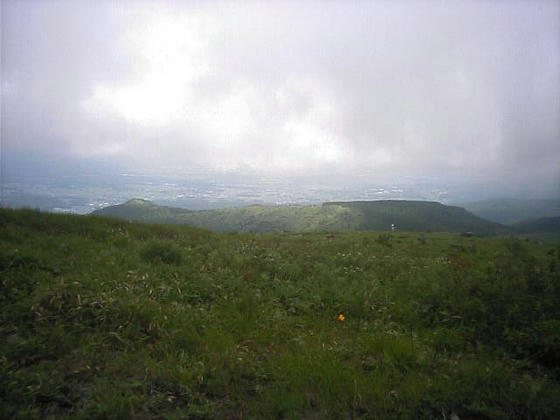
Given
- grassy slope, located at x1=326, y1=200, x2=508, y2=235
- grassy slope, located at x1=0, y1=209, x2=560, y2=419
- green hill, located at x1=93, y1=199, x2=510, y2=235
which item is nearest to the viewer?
grassy slope, located at x1=0, y1=209, x2=560, y2=419

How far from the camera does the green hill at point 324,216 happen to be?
4503 inches

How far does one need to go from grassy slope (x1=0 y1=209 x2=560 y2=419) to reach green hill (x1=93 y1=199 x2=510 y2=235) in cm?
10174

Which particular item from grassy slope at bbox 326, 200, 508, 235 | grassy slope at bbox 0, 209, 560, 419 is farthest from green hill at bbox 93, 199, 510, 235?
grassy slope at bbox 0, 209, 560, 419

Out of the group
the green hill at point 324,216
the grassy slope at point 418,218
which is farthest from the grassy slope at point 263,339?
the grassy slope at point 418,218

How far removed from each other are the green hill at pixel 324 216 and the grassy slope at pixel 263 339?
102 m

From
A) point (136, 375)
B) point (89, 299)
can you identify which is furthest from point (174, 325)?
point (89, 299)

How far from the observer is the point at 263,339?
4875 mm

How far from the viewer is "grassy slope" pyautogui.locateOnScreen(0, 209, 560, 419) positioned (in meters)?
3.37

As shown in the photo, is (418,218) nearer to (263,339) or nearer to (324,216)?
(324,216)

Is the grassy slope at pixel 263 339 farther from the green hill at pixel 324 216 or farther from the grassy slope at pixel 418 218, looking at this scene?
the grassy slope at pixel 418 218

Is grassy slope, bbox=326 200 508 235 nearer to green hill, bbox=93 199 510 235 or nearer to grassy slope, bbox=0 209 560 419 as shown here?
green hill, bbox=93 199 510 235

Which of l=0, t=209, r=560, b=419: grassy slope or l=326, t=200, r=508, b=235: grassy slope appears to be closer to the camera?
l=0, t=209, r=560, b=419: grassy slope

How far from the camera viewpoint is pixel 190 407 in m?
3.25

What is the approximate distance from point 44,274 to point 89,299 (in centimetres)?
207
